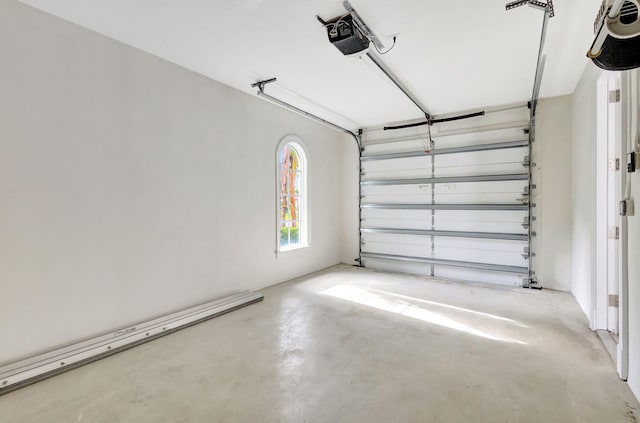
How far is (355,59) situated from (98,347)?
3.61 metres

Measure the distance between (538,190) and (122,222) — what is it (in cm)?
550

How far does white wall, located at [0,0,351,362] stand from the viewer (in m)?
2.30

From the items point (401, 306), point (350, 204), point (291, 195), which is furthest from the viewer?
point (350, 204)

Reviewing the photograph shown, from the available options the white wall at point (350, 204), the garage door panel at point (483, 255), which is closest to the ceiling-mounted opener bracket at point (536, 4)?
the garage door panel at point (483, 255)

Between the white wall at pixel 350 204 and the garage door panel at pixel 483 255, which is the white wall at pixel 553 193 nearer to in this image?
the garage door panel at pixel 483 255

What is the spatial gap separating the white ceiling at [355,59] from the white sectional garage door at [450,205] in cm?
107

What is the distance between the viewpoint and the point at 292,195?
5250 millimetres

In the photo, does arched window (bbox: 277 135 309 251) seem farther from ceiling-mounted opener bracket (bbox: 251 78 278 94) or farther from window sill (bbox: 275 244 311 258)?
ceiling-mounted opener bracket (bbox: 251 78 278 94)

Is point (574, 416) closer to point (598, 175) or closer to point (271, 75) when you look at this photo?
point (598, 175)

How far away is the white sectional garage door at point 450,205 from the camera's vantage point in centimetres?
464

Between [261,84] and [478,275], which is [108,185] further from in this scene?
[478,275]

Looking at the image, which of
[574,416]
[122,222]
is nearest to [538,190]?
[574,416]

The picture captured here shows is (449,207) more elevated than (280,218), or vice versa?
(449,207)

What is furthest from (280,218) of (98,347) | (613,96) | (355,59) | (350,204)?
(613,96)
